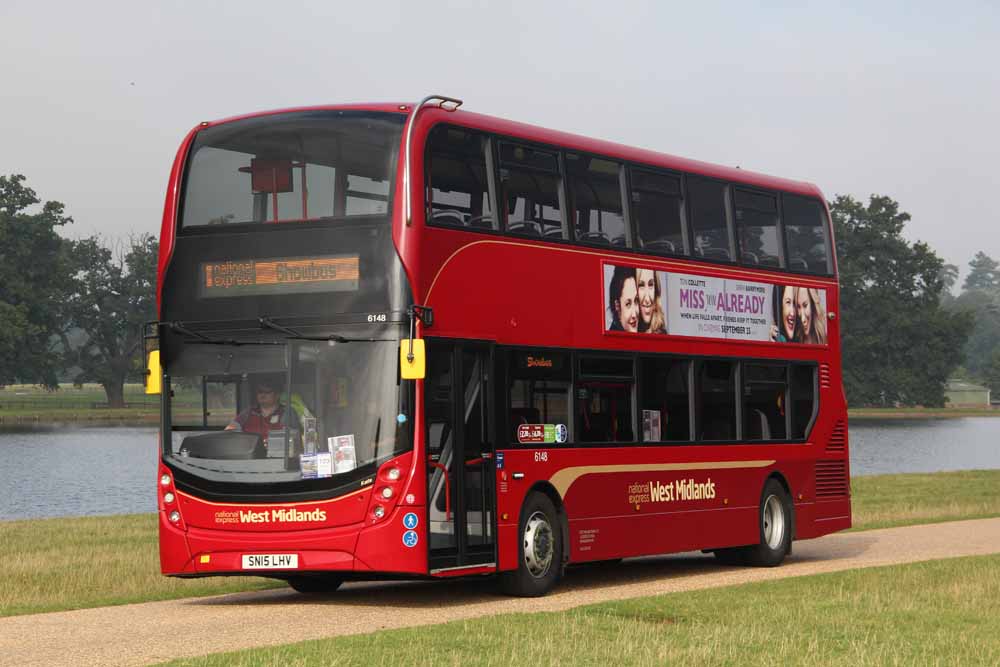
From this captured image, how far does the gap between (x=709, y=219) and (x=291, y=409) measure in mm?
6886

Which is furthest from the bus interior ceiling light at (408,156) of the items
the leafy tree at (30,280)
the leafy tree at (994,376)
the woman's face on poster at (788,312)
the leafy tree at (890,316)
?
the leafy tree at (994,376)

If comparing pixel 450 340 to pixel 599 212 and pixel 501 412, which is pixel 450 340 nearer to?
pixel 501 412

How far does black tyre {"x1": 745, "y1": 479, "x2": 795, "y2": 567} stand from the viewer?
2144 centimetres

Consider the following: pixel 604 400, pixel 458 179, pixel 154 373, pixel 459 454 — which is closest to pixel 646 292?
pixel 604 400

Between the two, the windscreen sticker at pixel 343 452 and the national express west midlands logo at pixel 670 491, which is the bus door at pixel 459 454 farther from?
the national express west midlands logo at pixel 670 491

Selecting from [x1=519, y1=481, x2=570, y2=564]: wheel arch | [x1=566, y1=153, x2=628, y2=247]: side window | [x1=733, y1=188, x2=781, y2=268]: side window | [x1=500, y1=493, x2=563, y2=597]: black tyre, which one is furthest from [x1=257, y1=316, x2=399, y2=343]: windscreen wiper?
[x1=733, y1=188, x2=781, y2=268]: side window

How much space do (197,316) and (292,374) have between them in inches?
45.6

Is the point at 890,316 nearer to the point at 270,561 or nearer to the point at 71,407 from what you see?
the point at 71,407

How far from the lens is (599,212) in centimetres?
1828

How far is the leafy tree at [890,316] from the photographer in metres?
127

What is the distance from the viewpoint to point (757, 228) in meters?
21.3

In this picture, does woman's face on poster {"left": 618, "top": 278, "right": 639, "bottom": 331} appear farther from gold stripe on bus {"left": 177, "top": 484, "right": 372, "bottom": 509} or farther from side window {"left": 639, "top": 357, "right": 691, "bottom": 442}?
gold stripe on bus {"left": 177, "top": 484, "right": 372, "bottom": 509}

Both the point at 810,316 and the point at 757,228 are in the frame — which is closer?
the point at 757,228

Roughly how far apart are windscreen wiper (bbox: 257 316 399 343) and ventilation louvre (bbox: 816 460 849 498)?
29.8ft
